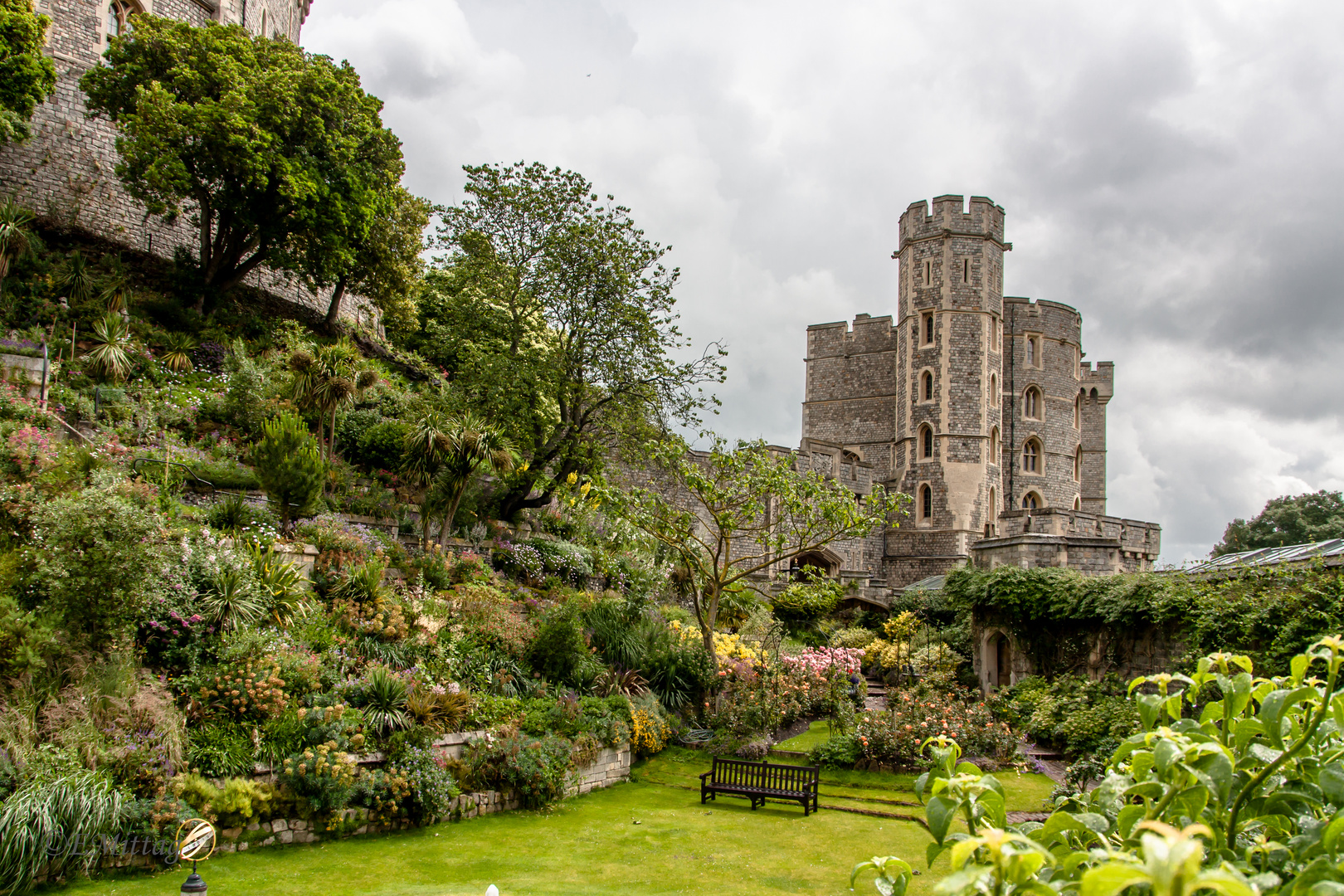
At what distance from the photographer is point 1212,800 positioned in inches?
81.0

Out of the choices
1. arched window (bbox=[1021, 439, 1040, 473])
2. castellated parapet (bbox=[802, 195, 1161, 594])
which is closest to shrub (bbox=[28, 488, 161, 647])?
castellated parapet (bbox=[802, 195, 1161, 594])

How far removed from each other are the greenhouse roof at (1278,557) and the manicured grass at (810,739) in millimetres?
6042

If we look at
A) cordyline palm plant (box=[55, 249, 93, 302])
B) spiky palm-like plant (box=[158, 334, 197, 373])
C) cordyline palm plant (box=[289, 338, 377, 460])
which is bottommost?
cordyline palm plant (box=[289, 338, 377, 460])

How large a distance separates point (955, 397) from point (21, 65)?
86.8 ft

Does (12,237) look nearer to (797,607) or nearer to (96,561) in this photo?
(96,561)

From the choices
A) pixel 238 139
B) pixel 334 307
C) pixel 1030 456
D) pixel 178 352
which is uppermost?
pixel 238 139

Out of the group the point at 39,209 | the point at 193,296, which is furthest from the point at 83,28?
the point at 193,296

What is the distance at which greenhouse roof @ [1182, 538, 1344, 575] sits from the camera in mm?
10812

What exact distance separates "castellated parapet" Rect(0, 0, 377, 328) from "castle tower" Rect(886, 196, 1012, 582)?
22.7 meters

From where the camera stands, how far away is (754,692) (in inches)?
492

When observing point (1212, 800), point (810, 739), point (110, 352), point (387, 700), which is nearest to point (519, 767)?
point (387, 700)

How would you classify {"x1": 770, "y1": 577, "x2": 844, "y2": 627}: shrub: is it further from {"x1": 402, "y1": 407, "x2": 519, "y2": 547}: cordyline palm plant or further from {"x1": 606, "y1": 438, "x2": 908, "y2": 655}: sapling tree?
{"x1": 402, "y1": 407, "x2": 519, "y2": 547}: cordyline palm plant

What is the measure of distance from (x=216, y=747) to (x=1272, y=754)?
737 centimetres

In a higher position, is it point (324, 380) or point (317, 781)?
point (324, 380)
